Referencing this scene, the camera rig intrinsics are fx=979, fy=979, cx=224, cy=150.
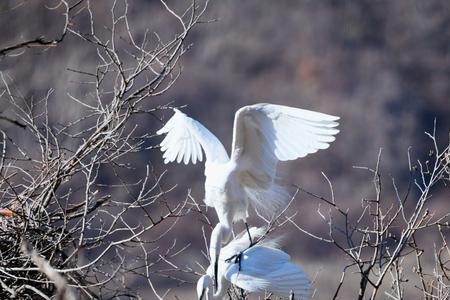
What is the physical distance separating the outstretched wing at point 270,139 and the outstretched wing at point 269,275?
0.35 m

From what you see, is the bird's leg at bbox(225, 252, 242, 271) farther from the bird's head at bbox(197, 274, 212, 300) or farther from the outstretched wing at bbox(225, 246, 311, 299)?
the bird's head at bbox(197, 274, 212, 300)

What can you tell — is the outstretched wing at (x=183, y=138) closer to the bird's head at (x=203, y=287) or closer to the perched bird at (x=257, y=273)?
the perched bird at (x=257, y=273)

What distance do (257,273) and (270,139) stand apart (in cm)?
51

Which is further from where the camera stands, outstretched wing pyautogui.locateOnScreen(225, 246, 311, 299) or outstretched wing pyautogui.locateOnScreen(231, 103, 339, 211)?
outstretched wing pyautogui.locateOnScreen(231, 103, 339, 211)

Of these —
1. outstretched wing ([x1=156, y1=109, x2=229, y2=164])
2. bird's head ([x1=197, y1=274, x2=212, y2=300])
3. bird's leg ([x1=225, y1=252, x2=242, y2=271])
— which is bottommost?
bird's head ([x1=197, y1=274, x2=212, y2=300])

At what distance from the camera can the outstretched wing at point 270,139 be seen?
3.27m

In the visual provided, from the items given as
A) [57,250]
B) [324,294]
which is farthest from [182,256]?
[57,250]

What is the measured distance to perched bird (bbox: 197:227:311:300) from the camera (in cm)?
309

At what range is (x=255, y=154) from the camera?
3518 mm

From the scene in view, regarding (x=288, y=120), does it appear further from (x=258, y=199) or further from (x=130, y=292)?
(x=130, y=292)

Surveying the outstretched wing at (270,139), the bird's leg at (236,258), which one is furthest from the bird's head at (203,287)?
the outstretched wing at (270,139)

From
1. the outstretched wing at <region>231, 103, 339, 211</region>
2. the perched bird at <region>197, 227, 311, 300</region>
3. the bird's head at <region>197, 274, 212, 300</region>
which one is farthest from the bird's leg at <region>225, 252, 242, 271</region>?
the outstretched wing at <region>231, 103, 339, 211</region>

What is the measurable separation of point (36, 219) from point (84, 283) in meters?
0.28

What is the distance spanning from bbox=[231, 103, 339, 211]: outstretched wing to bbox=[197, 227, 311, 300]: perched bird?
0.23 meters
